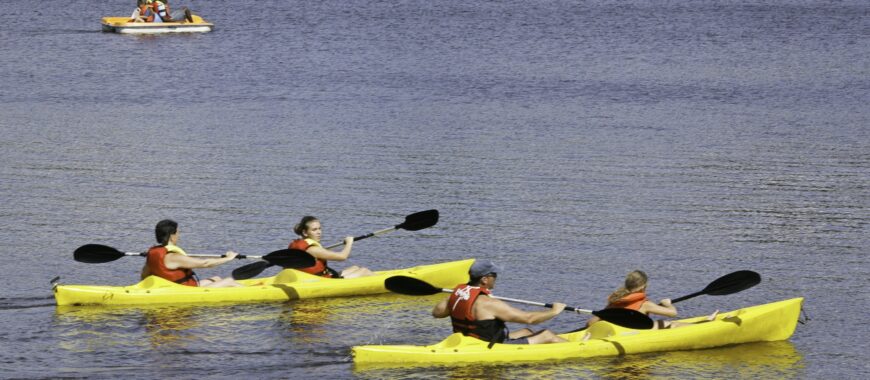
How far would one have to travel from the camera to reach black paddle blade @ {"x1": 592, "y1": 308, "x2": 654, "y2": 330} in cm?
1501

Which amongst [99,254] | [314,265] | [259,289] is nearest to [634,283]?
[314,265]

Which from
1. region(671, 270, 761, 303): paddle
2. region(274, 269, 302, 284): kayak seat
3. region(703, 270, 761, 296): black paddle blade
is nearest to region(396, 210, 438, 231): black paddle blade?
region(274, 269, 302, 284): kayak seat

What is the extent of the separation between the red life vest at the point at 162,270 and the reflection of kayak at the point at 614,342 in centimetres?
365

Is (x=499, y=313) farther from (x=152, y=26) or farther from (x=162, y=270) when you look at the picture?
(x=152, y=26)

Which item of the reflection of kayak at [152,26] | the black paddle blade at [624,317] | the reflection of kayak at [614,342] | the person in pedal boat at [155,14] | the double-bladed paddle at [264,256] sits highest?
the person in pedal boat at [155,14]

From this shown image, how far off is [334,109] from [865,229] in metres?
15.4

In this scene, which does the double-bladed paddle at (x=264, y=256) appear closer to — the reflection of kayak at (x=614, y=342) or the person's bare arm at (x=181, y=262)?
the person's bare arm at (x=181, y=262)

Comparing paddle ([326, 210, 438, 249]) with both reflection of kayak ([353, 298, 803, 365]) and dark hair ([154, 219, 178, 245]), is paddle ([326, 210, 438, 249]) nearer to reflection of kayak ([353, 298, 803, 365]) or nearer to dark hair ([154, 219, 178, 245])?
dark hair ([154, 219, 178, 245])

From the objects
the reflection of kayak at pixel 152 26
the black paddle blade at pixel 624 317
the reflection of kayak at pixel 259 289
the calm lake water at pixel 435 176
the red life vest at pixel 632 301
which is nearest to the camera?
the black paddle blade at pixel 624 317

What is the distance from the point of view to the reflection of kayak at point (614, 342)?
14.6 meters

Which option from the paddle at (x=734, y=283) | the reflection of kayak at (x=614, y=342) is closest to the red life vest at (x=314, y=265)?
the reflection of kayak at (x=614, y=342)

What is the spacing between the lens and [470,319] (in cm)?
1459

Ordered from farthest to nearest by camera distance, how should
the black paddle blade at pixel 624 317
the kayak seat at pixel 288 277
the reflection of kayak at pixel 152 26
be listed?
the reflection of kayak at pixel 152 26, the kayak seat at pixel 288 277, the black paddle blade at pixel 624 317

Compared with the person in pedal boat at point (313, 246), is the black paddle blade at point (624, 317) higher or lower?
lower
